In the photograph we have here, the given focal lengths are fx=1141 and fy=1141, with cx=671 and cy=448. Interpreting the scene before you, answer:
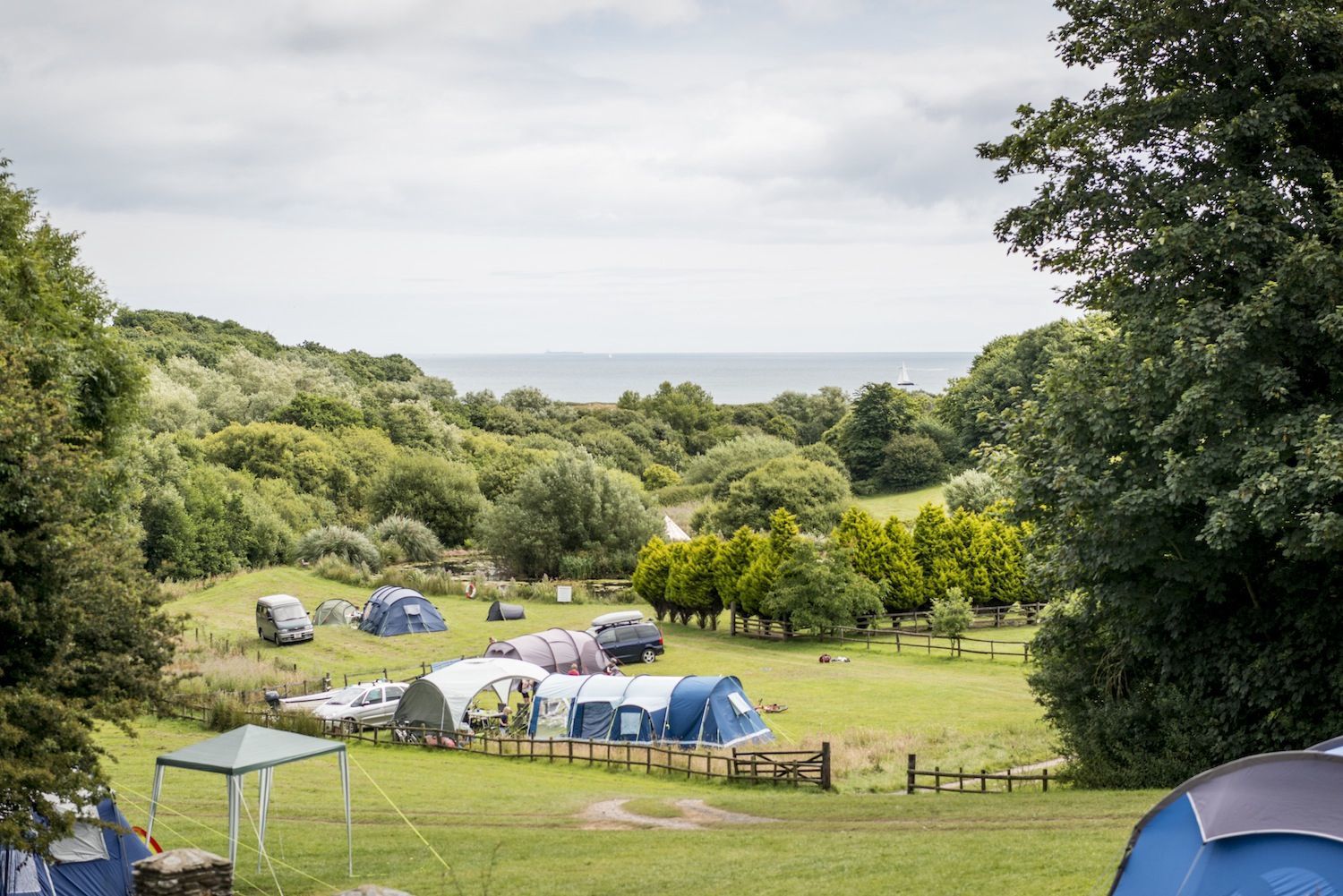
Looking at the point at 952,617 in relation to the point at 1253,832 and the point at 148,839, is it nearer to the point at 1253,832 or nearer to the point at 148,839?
the point at 148,839

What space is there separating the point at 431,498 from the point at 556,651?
36.1 metres

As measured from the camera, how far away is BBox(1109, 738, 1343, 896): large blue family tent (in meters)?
8.14

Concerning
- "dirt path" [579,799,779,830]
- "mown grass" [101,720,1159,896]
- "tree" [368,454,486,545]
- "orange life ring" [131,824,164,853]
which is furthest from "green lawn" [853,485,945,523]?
"orange life ring" [131,824,164,853]

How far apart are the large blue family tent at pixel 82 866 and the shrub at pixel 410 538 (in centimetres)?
4741

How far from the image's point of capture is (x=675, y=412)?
12088 centimetres

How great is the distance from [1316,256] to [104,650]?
1513 cm

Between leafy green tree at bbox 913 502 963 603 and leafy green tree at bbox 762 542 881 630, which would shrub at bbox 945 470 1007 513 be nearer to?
leafy green tree at bbox 913 502 963 603

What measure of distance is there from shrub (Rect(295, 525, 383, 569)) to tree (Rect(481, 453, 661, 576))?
5.78 meters

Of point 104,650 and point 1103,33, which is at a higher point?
point 1103,33

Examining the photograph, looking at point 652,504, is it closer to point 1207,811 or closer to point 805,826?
point 805,826

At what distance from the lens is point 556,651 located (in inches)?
1321

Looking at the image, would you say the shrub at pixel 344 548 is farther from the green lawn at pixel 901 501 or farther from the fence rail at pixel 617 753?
the green lawn at pixel 901 501

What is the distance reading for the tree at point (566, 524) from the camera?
57.0 meters

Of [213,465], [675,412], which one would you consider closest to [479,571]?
[213,465]
